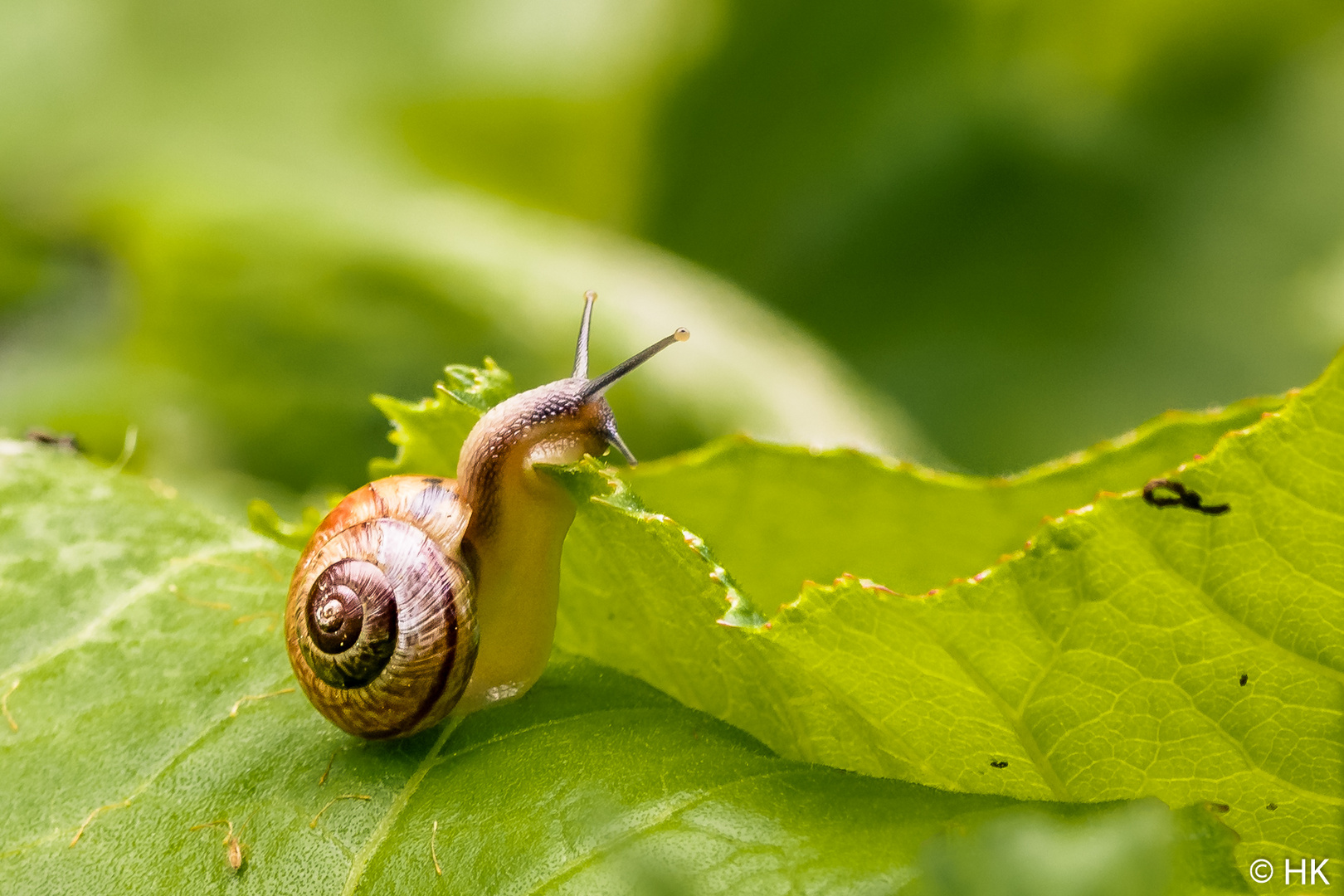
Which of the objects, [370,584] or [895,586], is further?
[895,586]

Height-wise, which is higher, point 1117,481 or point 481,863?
point 1117,481

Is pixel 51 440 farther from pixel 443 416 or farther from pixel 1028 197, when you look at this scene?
pixel 1028 197

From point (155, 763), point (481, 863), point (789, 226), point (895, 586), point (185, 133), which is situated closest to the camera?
point (481, 863)

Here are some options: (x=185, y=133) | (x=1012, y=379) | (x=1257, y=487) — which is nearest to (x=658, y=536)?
(x=1257, y=487)

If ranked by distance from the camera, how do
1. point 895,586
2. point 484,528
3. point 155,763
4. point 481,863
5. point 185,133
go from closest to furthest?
point 481,863, point 155,763, point 484,528, point 895,586, point 185,133

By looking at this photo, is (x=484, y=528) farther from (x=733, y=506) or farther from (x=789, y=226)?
(x=789, y=226)

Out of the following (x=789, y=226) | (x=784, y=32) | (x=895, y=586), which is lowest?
(x=895, y=586)

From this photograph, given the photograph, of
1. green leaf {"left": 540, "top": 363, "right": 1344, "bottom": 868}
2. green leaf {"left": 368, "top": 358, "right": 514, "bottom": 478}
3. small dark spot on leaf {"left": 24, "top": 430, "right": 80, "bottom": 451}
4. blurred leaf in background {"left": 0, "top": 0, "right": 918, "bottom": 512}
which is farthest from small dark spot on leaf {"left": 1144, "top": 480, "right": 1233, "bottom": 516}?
blurred leaf in background {"left": 0, "top": 0, "right": 918, "bottom": 512}
